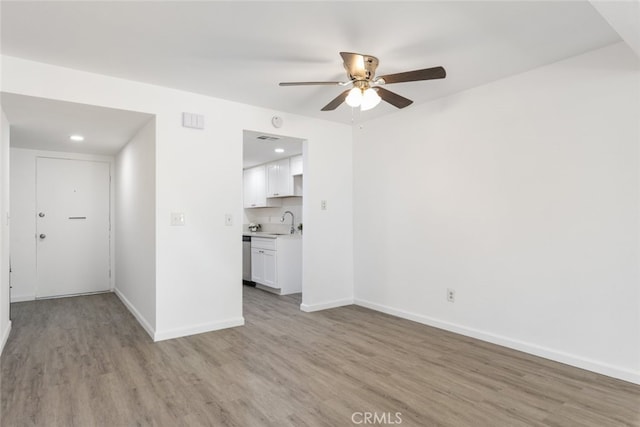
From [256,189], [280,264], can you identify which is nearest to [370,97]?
[280,264]

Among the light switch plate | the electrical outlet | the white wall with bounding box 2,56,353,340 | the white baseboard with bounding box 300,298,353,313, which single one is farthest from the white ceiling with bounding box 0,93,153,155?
the electrical outlet

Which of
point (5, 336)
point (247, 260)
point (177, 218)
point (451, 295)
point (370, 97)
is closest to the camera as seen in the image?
point (370, 97)

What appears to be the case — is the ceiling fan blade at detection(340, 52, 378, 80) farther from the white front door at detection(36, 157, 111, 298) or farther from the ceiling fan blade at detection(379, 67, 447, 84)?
the white front door at detection(36, 157, 111, 298)

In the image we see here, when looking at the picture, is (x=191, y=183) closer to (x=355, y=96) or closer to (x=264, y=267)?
(x=355, y=96)

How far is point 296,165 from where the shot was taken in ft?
19.7

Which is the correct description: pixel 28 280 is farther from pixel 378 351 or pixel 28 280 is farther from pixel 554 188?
pixel 554 188

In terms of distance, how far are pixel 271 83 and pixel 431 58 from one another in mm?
1416

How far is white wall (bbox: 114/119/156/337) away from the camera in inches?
142

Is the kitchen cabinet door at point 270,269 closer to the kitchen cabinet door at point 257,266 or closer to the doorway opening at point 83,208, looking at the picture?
the kitchen cabinet door at point 257,266

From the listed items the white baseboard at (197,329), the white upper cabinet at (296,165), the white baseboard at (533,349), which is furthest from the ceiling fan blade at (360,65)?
the white upper cabinet at (296,165)

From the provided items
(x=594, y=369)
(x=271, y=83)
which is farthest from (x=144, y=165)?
(x=594, y=369)

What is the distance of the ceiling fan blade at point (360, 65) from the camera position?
2344 millimetres

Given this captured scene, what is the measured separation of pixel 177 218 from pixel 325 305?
2.14 meters

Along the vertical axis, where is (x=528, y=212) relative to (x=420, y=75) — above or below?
below
